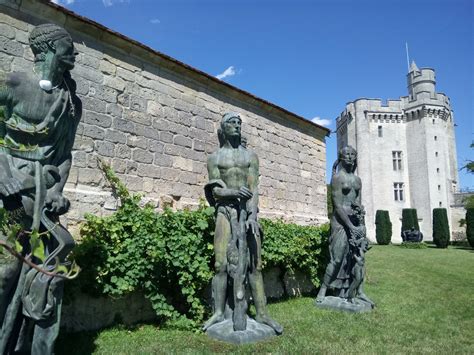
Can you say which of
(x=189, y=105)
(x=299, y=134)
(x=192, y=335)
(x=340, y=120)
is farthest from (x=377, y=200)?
(x=192, y=335)

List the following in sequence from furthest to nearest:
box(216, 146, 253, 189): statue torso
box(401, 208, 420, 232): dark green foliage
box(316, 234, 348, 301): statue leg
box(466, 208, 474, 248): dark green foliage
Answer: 1. box(401, 208, 420, 232): dark green foliage
2. box(466, 208, 474, 248): dark green foliage
3. box(316, 234, 348, 301): statue leg
4. box(216, 146, 253, 189): statue torso

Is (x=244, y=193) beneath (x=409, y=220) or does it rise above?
beneath

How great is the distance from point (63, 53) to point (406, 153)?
40484mm

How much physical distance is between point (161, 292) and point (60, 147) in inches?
111

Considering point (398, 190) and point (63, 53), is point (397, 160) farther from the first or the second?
point (63, 53)

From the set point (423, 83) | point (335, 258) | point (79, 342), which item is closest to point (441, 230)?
point (423, 83)

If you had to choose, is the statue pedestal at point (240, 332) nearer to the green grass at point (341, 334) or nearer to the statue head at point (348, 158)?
the green grass at point (341, 334)

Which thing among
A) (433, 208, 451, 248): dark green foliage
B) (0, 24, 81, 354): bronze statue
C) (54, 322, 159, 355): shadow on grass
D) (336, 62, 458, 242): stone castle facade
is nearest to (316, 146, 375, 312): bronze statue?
(54, 322, 159, 355): shadow on grass

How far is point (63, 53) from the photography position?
2.98 metres

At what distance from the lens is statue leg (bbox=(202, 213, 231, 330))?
14.8 ft

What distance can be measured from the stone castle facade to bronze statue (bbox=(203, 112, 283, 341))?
34.0 m

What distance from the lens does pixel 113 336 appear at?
4.59 meters

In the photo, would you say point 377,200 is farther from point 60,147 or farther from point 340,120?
point 60,147

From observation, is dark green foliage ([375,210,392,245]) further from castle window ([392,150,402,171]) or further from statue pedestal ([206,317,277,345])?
statue pedestal ([206,317,277,345])
